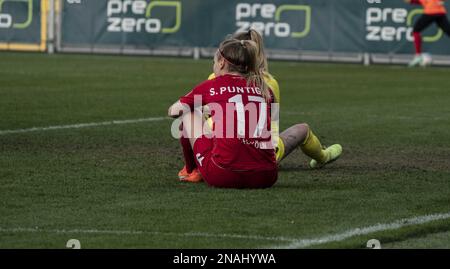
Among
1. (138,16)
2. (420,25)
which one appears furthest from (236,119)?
(138,16)

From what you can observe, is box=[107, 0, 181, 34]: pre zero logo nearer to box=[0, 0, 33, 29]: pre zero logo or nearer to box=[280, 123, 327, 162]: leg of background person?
box=[0, 0, 33, 29]: pre zero logo

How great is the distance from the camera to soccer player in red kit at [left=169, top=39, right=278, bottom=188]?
9836 millimetres

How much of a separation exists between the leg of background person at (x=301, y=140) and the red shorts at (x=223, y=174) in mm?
977

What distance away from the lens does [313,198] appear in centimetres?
957

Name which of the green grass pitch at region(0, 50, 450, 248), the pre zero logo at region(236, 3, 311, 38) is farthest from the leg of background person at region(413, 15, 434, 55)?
the green grass pitch at region(0, 50, 450, 248)

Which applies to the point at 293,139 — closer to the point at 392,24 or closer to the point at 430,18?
the point at 430,18

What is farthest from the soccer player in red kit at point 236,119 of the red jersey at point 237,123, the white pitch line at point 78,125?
the white pitch line at point 78,125

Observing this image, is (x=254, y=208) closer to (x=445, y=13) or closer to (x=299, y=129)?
(x=299, y=129)

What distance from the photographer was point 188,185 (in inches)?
401

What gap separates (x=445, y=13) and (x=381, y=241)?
1942cm

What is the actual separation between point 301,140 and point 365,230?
2.96 meters

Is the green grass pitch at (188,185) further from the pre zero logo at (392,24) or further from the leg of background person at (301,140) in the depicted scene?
the pre zero logo at (392,24)
